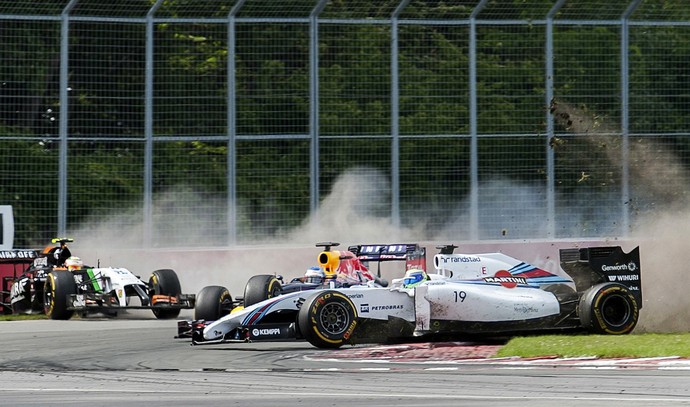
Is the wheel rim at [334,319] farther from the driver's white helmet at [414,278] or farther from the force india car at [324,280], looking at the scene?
the force india car at [324,280]

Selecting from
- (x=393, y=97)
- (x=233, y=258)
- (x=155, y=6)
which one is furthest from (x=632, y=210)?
(x=155, y=6)

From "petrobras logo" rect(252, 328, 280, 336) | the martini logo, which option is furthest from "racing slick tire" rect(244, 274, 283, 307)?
the martini logo

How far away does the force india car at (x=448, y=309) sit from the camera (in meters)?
14.9

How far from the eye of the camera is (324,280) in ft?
55.7

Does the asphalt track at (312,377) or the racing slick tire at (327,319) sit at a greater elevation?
the racing slick tire at (327,319)

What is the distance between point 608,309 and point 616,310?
0.14 metres

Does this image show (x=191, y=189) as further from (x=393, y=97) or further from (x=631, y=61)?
(x=631, y=61)

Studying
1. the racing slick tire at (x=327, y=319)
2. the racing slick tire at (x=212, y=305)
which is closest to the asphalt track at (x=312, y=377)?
the racing slick tire at (x=327, y=319)

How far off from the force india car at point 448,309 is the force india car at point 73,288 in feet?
17.9

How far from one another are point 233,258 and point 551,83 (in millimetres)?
6948

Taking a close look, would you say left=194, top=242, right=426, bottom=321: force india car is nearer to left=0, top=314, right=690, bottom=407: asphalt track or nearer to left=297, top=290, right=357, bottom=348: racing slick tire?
left=0, top=314, right=690, bottom=407: asphalt track

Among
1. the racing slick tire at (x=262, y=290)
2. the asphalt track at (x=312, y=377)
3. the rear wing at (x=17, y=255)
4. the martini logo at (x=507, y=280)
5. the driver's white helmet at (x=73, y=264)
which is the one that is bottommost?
the asphalt track at (x=312, y=377)

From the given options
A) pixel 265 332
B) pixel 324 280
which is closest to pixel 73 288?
pixel 324 280

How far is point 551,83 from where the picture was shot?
24.6m
